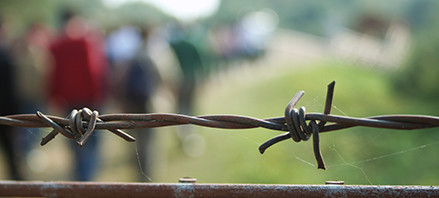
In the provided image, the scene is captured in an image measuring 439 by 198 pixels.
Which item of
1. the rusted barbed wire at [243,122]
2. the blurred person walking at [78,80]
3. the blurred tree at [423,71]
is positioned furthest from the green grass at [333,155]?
the rusted barbed wire at [243,122]

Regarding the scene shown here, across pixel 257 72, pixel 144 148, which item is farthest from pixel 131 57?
pixel 257 72

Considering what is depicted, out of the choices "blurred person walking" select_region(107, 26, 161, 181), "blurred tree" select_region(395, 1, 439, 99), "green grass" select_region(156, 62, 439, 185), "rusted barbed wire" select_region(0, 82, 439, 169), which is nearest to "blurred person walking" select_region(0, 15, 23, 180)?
"blurred person walking" select_region(107, 26, 161, 181)

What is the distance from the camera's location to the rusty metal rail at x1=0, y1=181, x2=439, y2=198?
111cm

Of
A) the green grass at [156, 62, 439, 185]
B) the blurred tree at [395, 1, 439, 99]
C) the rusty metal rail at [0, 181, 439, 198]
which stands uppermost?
the rusty metal rail at [0, 181, 439, 198]

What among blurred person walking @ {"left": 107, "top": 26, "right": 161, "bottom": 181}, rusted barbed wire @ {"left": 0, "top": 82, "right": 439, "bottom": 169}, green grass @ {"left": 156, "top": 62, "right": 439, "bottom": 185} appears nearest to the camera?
rusted barbed wire @ {"left": 0, "top": 82, "right": 439, "bottom": 169}

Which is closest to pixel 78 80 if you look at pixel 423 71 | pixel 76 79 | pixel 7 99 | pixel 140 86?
pixel 76 79

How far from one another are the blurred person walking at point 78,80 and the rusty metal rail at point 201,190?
3.04 m

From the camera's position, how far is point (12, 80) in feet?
14.2

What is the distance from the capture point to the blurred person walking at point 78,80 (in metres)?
4.26

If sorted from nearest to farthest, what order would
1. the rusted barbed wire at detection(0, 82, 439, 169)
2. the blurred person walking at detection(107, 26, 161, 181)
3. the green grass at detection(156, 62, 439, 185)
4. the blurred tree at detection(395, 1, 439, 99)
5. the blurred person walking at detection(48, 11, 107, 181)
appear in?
the rusted barbed wire at detection(0, 82, 439, 169) < the blurred person walking at detection(48, 11, 107, 181) < the blurred person walking at detection(107, 26, 161, 181) < the green grass at detection(156, 62, 439, 185) < the blurred tree at detection(395, 1, 439, 99)

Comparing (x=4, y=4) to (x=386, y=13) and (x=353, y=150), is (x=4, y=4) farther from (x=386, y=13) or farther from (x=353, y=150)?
(x=386, y=13)

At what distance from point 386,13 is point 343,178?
99.8 ft

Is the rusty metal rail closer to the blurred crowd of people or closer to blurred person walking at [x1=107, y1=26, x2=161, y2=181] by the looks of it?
the blurred crowd of people

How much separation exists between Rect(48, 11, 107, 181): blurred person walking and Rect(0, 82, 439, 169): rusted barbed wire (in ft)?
10.2
